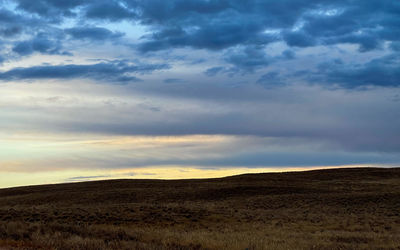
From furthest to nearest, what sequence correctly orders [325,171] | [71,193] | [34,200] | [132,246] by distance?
1. [325,171]
2. [71,193]
3. [34,200]
4. [132,246]

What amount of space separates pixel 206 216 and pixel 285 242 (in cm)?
1408

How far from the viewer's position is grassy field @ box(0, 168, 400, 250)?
1941 cm

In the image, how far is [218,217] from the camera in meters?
34.0

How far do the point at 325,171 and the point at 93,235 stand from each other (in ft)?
218

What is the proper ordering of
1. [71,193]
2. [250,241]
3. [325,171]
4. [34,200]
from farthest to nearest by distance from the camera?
[325,171]
[71,193]
[34,200]
[250,241]

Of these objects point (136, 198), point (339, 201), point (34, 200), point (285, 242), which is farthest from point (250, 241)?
point (34, 200)

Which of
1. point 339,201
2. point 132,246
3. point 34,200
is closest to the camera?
point 132,246

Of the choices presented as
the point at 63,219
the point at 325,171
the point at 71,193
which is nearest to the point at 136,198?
the point at 71,193

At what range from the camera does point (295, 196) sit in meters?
49.7

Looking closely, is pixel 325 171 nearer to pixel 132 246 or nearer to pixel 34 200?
pixel 34 200

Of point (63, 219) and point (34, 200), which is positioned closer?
point (63, 219)

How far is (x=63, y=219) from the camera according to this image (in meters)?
30.2

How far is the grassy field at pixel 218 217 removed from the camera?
1941 centimetres

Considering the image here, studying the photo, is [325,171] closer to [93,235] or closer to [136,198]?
[136,198]
